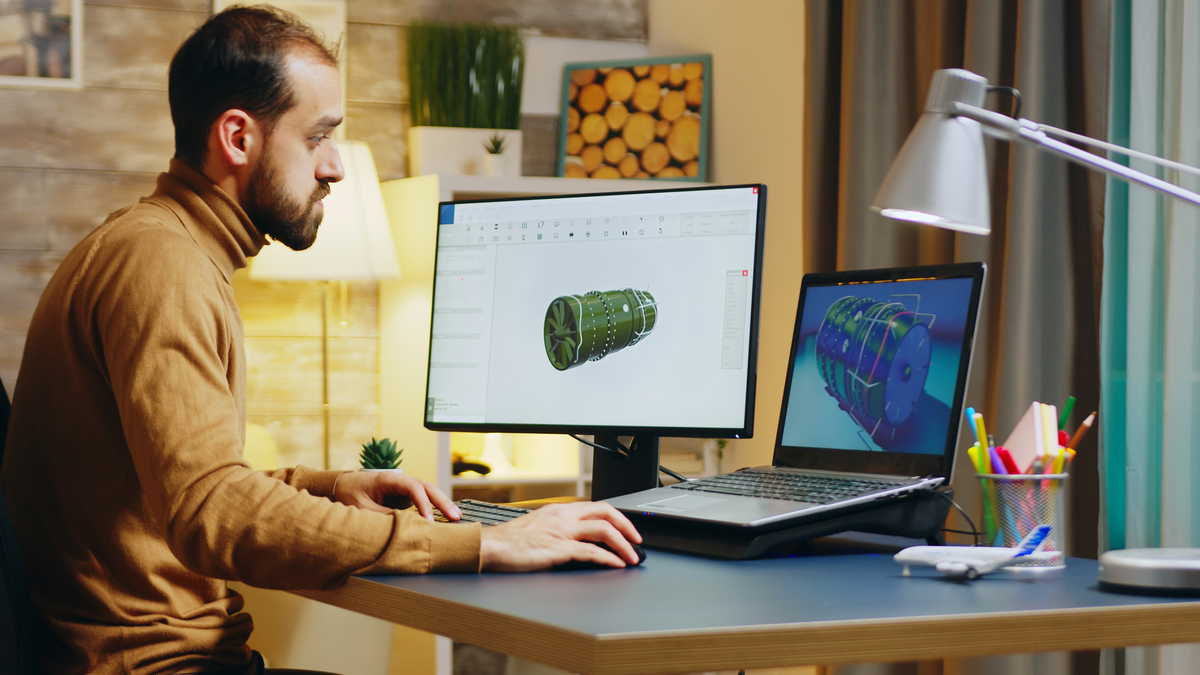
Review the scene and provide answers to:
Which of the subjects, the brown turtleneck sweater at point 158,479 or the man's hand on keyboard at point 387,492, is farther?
the man's hand on keyboard at point 387,492

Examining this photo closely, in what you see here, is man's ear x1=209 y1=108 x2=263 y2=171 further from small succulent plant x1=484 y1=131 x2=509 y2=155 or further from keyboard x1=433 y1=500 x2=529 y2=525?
small succulent plant x1=484 y1=131 x2=509 y2=155

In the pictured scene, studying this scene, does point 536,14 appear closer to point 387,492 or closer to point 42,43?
point 42,43

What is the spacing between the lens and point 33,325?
1.15m

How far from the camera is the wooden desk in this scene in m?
0.72

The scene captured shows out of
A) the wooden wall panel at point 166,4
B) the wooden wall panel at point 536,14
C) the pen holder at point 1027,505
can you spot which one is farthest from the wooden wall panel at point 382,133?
the pen holder at point 1027,505

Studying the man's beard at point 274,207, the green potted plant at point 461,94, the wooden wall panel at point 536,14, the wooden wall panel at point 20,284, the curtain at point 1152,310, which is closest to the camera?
the man's beard at point 274,207

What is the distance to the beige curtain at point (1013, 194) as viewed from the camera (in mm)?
1656

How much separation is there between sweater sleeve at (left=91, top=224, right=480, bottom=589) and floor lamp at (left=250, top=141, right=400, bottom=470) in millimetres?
1488

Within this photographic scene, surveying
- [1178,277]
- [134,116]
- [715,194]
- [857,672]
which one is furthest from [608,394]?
[134,116]

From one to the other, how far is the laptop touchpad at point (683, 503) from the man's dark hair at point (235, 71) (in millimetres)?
596

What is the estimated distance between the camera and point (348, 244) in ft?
8.27

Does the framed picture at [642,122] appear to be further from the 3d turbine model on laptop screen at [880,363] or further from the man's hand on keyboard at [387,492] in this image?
the man's hand on keyboard at [387,492]

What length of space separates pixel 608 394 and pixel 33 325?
0.67 metres

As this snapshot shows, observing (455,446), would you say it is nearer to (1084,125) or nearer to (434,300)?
(434,300)
